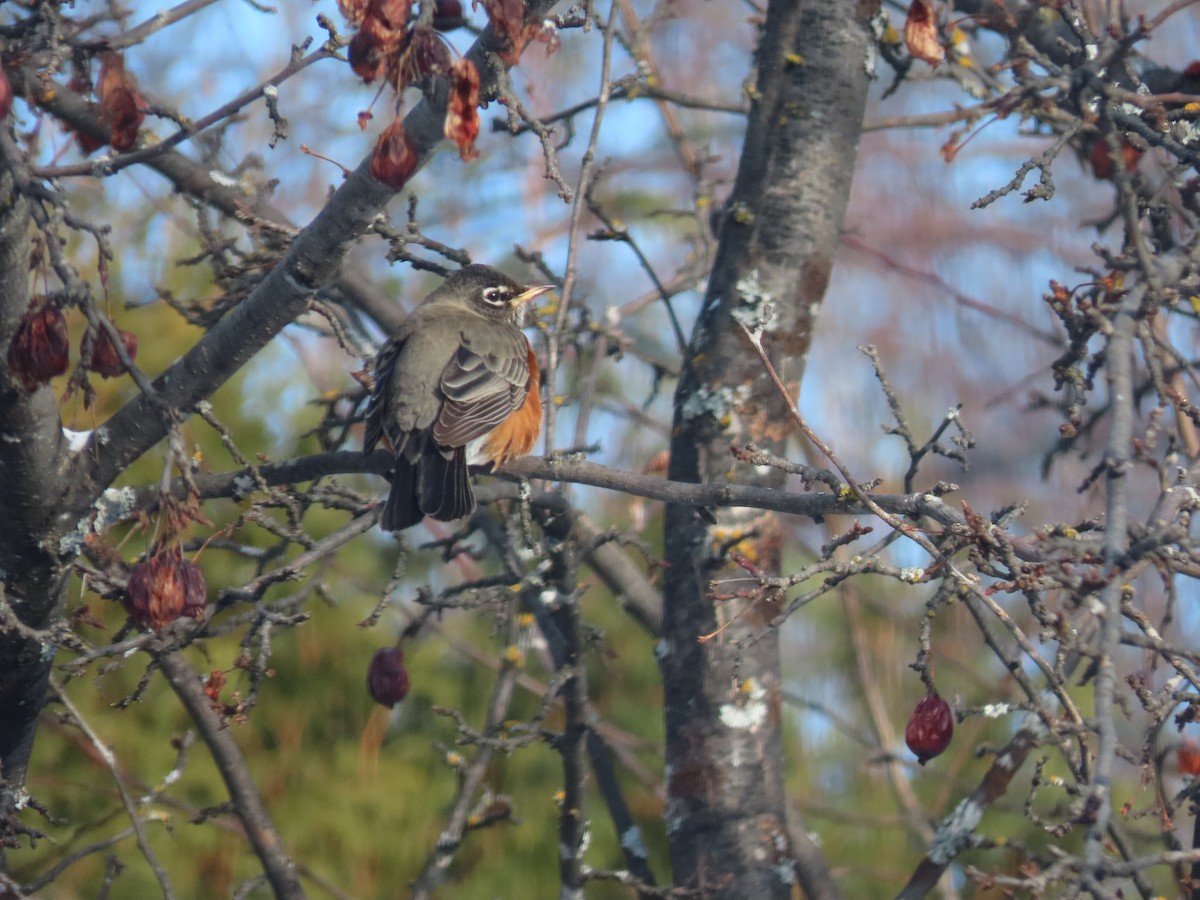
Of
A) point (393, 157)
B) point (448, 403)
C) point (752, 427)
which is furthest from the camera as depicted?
point (448, 403)

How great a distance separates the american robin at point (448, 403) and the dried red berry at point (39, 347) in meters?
0.83

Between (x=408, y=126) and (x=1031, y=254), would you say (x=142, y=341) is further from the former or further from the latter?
(x=1031, y=254)

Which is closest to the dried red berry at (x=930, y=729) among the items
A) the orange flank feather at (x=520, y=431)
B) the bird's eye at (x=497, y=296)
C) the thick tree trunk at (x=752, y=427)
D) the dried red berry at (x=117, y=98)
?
the thick tree trunk at (x=752, y=427)

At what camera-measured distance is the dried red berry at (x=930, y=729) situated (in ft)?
7.04

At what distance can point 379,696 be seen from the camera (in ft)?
9.00

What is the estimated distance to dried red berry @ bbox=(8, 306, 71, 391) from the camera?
1872 mm

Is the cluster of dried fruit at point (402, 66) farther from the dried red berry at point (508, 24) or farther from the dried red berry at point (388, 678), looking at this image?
the dried red berry at point (388, 678)

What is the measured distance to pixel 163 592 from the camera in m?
1.98

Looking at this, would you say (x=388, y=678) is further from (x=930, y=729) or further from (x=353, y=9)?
(x=353, y=9)

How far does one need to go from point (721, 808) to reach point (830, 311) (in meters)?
5.10

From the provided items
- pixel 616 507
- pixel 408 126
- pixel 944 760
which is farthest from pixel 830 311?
pixel 408 126

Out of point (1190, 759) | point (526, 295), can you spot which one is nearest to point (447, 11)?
point (526, 295)

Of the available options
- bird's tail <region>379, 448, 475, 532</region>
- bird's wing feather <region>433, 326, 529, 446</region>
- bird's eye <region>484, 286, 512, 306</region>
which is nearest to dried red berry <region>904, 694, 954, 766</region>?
bird's tail <region>379, 448, 475, 532</region>

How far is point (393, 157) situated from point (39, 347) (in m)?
0.62
